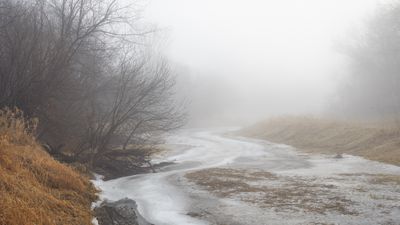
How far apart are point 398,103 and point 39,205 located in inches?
1741

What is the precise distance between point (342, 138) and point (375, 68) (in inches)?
942

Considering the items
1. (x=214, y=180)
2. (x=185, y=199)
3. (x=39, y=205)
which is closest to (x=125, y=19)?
(x=214, y=180)

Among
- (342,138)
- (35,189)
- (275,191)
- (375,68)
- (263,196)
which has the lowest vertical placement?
(263,196)

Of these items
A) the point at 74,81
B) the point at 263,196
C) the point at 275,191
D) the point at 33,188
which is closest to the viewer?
the point at 33,188

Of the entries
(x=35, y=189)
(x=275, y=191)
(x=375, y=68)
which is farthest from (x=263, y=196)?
(x=375, y=68)

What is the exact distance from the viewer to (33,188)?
8.38 m

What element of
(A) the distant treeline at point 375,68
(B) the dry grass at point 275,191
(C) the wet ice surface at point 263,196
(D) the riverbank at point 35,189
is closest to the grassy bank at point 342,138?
(C) the wet ice surface at point 263,196

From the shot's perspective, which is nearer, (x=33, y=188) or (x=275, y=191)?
(x=33, y=188)

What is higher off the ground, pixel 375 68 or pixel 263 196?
pixel 375 68

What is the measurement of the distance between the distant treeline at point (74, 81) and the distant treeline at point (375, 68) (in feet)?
101

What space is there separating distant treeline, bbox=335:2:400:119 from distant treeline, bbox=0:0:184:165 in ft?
101

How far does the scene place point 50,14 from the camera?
2028 centimetres

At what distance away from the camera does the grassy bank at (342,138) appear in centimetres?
2262

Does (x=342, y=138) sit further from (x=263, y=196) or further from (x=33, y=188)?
(x=33, y=188)
